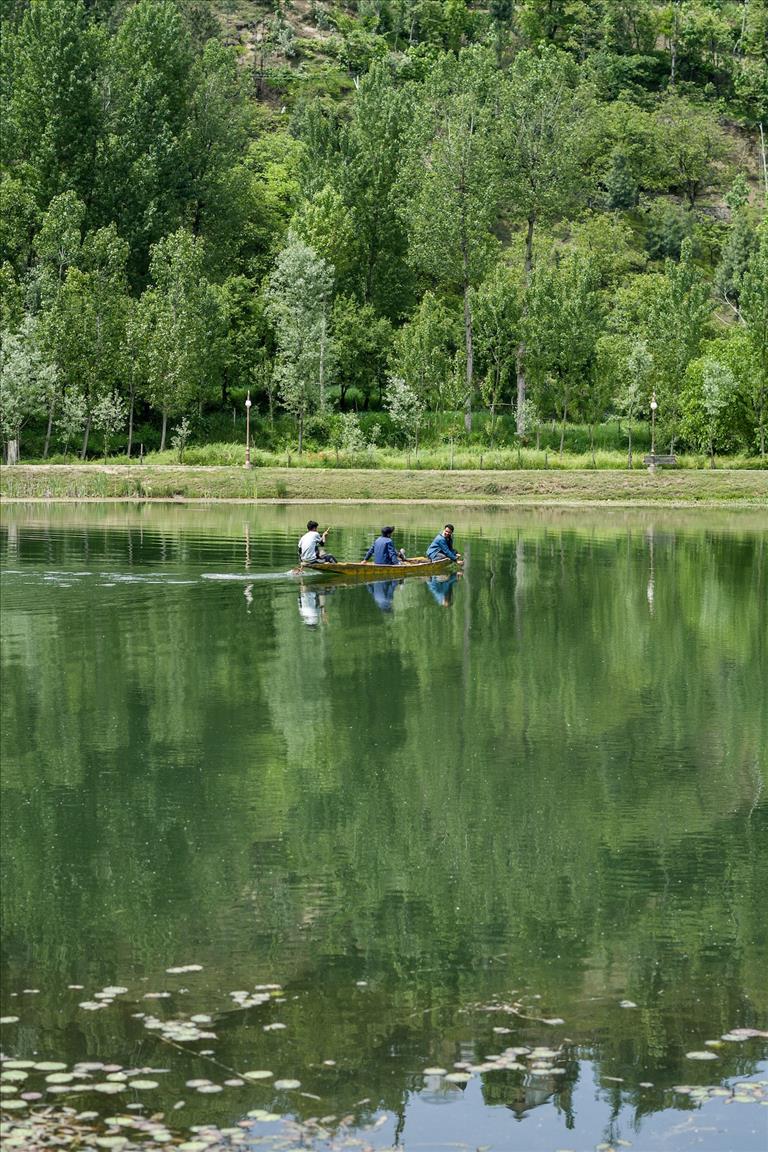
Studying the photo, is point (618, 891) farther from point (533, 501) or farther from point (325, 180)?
point (325, 180)

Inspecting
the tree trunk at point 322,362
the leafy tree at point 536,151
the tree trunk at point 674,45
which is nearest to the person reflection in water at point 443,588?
the tree trunk at point 322,362

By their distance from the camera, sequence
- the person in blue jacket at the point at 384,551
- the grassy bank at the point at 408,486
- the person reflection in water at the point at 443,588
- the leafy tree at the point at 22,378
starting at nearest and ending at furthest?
the person reflection in water at the point at 443,588 → the person in blue jacket at the point at 384,551 → the grassy bank at the point at 408,486 → the leafy tree at the point at 22,378

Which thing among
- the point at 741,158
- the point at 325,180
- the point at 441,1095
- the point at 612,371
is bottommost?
the point at 441,1095

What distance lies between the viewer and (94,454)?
97000 millimetres

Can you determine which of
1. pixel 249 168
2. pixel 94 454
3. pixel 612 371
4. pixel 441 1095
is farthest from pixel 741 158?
pixel 441 1095

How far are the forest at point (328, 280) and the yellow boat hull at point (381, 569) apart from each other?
4333cm

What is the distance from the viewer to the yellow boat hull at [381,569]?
4381cm

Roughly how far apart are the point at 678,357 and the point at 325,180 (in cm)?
3036

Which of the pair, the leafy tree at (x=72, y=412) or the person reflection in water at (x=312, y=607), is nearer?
the person reflection in water at (x=312, y=607)

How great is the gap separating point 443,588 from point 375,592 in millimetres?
1897

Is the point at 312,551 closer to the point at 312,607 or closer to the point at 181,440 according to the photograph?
the point at 312,607

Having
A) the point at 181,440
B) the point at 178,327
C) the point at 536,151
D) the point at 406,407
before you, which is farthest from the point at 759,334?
the point at 178,327

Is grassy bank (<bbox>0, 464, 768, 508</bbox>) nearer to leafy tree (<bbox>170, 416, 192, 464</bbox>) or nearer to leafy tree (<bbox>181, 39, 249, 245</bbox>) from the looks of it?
leafy tree (<bbox>170, 416, 192, 464</bbox>)

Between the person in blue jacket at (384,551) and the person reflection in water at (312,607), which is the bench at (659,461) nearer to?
the person in blue jacket at (384,551)
